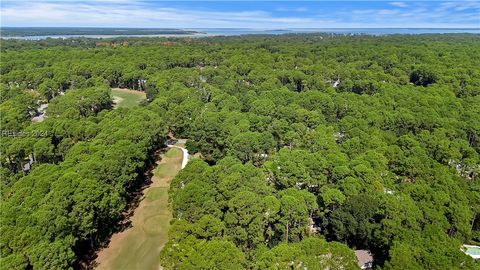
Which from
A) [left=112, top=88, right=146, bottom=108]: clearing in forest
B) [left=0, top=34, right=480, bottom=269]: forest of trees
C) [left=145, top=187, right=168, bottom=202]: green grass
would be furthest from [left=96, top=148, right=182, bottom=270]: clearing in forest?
[left=112, top=88, right=146, bottom=108]: clearing in forest

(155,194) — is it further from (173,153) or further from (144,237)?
(173,153)

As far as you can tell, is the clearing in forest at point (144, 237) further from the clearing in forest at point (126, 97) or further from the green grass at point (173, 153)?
the clearing in forest at point (126, 97)

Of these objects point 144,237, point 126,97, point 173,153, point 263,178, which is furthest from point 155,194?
point 126,97

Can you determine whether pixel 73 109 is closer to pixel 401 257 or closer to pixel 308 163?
pixel 308 163

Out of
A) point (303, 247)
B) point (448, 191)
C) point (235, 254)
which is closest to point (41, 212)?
point (235, 254)

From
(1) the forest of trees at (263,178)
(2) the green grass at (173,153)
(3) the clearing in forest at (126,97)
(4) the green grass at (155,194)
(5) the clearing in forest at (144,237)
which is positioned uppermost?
(1) the forest of trees at (263,178)

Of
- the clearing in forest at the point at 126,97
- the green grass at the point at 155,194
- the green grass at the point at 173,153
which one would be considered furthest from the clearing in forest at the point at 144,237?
the clearing in forest at the point at 126,97
